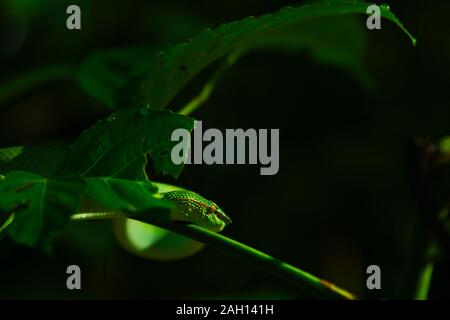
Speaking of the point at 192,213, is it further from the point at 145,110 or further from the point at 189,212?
the point at 145,110

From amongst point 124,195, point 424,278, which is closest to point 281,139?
point 424,278

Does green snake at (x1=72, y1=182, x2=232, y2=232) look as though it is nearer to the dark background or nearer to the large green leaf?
the large green leaf

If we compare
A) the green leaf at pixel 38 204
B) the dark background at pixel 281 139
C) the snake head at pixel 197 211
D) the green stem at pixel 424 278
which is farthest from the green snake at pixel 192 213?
the dark background at pixel 281 139

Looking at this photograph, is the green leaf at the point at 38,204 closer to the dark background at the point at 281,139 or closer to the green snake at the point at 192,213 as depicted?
the green snake at the point at 192,213

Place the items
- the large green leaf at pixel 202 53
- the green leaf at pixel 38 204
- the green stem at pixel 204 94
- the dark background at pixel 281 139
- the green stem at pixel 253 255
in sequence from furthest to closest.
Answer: the dark background at pixel 281 139, the green stem at pixel 204 94, the large green leaf at pixel 202 53, the green stem at pixel 253 255, the green leaf at pixel 38 204

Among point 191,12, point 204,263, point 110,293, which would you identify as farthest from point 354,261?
point 191,12

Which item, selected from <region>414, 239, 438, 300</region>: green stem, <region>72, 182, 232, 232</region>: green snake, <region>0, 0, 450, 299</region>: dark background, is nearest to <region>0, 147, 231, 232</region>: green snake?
<region>72, 182, 232, 232</region>: green snake
